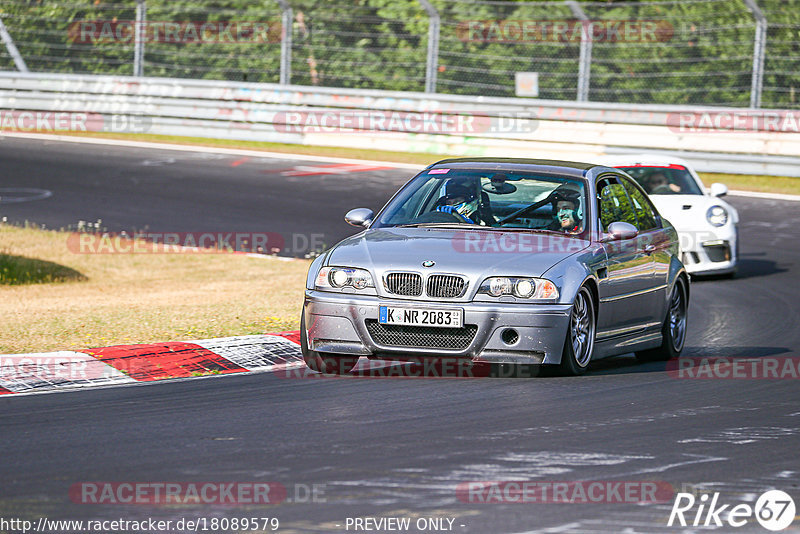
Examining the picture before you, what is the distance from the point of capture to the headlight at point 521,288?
27.0 feet

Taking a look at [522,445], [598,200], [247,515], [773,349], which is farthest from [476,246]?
[247,515]

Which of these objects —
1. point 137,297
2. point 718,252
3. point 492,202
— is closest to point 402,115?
point 718,252

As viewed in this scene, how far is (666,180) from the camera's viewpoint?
15.9 m

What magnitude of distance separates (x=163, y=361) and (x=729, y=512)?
4658 mm

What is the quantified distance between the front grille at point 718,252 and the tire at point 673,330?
4670mm

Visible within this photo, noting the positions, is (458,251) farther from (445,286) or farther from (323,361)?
(323,361)

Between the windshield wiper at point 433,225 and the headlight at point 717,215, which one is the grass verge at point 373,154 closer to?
the headlight at point 717,215

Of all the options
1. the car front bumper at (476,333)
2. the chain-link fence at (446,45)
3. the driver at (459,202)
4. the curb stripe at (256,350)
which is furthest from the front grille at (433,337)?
the chain-link fence at (446,45)

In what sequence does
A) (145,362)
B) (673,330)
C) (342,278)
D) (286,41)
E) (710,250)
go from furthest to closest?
1. (286,41)
2. (710,250)
3. (673,330)
4. (145,362)
5. (342,278)

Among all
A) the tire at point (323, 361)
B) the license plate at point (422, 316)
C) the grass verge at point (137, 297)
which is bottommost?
the grass verge at point (137, 297)

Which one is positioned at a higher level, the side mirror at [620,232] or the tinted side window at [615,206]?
the tinted side window at [615,206]

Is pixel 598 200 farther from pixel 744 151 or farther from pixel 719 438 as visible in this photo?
pixel 744 151

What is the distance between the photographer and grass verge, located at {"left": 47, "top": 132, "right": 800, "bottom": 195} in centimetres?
2252

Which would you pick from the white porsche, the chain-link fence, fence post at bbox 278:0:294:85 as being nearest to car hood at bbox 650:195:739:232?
the white porsche
